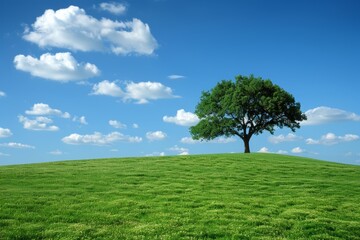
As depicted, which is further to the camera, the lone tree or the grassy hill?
the lone tree

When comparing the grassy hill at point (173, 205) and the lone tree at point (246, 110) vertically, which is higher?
the lone tree at point (246, 110)

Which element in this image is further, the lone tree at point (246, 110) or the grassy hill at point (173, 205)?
the lone tree at point (246, 110)

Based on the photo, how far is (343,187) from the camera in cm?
3503

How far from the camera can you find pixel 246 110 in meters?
74.5

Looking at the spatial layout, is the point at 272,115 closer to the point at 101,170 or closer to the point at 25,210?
the point at 101,170

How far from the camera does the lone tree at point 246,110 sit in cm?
7350

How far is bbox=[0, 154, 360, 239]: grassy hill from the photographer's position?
18.2m

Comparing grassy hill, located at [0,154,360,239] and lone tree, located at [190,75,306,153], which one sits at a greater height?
lone tree, located at [190,75,306,153]

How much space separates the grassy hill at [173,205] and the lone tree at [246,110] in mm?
33264

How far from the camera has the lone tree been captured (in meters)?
73.5

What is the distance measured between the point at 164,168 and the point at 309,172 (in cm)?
1745

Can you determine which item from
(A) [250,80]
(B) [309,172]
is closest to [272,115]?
(A) [250,80]

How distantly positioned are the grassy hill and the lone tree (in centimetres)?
3326

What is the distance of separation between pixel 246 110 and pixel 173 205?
→ 2087 inches
